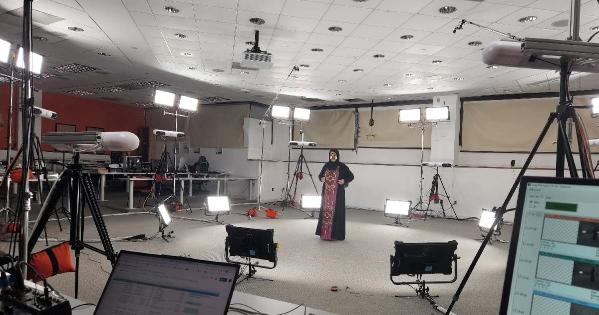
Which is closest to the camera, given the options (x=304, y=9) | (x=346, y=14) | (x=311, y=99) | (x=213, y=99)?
(x=304, y=9)

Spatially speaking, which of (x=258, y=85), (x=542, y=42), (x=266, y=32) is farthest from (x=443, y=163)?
(x=542, y=42)

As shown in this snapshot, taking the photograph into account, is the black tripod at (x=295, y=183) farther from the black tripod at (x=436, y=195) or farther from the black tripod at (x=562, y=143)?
the black tripod at (x=562, y=143)

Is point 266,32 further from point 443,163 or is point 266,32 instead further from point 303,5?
point 443,163

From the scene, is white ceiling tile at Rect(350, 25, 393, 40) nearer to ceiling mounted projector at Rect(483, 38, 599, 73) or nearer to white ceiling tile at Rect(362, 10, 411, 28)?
white ceiling tile at Rect(362, 10, 411, 28)

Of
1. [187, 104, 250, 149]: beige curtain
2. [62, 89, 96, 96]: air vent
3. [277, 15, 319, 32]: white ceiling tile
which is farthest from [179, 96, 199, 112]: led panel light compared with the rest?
[62, 89, 96, 96]: air vent

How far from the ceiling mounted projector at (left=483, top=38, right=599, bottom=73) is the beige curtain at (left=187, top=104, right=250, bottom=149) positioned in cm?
1056

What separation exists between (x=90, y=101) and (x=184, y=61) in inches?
265

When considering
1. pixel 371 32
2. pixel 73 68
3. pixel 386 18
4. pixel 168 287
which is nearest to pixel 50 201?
pixel 168 287

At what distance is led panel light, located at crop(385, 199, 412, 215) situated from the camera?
25.2 feet

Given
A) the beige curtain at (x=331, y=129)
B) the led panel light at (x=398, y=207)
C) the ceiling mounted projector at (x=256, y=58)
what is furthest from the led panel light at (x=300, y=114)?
the ceiling mounted projector at (x=256, y=58)

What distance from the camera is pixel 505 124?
29.6 ft

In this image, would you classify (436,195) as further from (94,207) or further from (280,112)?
(94,207)

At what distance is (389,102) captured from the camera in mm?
10453

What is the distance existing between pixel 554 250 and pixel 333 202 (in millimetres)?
5456
